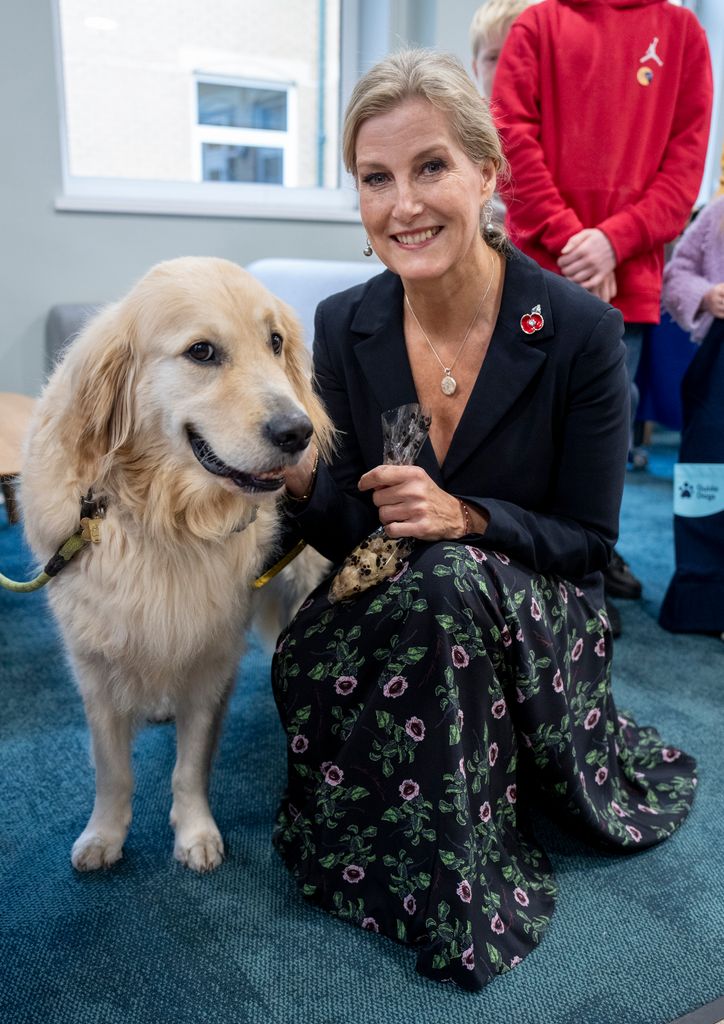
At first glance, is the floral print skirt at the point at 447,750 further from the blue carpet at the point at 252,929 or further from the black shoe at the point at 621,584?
the black shoe at the point at 621,584

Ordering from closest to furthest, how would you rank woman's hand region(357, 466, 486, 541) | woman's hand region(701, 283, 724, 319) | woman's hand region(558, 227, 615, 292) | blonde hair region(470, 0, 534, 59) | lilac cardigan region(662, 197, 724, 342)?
woman's hand region(357, 466, 486, 541) < woman's hand region(558, 227, 615, 292) < woman's hand region(701, 283, 724, 319) < lilac cardigan region(662, 197, 724, 342) < blonde hair region(470, 0, 534, 59)

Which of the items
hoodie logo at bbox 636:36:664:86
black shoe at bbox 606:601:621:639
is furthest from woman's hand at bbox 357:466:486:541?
hoodie logo at bbox 636:36:664:86

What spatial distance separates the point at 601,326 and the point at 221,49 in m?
2.84

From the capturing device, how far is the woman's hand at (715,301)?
220cm

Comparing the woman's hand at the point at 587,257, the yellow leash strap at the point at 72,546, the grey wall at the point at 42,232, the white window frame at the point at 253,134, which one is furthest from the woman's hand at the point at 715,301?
the white window frame at the point at 253,134

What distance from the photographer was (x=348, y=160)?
1402mm

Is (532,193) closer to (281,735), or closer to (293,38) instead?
(281,735)

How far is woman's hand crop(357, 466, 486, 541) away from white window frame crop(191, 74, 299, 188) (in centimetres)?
280

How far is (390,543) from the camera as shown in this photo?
1.28 metres

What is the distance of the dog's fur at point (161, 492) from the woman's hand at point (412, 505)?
0.45ft

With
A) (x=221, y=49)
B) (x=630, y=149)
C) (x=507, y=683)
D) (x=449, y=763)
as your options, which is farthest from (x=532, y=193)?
(x=221, y=49)

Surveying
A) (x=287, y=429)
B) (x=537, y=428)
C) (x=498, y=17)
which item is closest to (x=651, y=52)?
(x=498, y=17)

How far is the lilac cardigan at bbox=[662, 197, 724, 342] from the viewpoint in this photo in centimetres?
230

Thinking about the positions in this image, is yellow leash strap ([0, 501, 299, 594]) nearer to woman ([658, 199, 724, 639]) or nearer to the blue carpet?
the blue carpet
